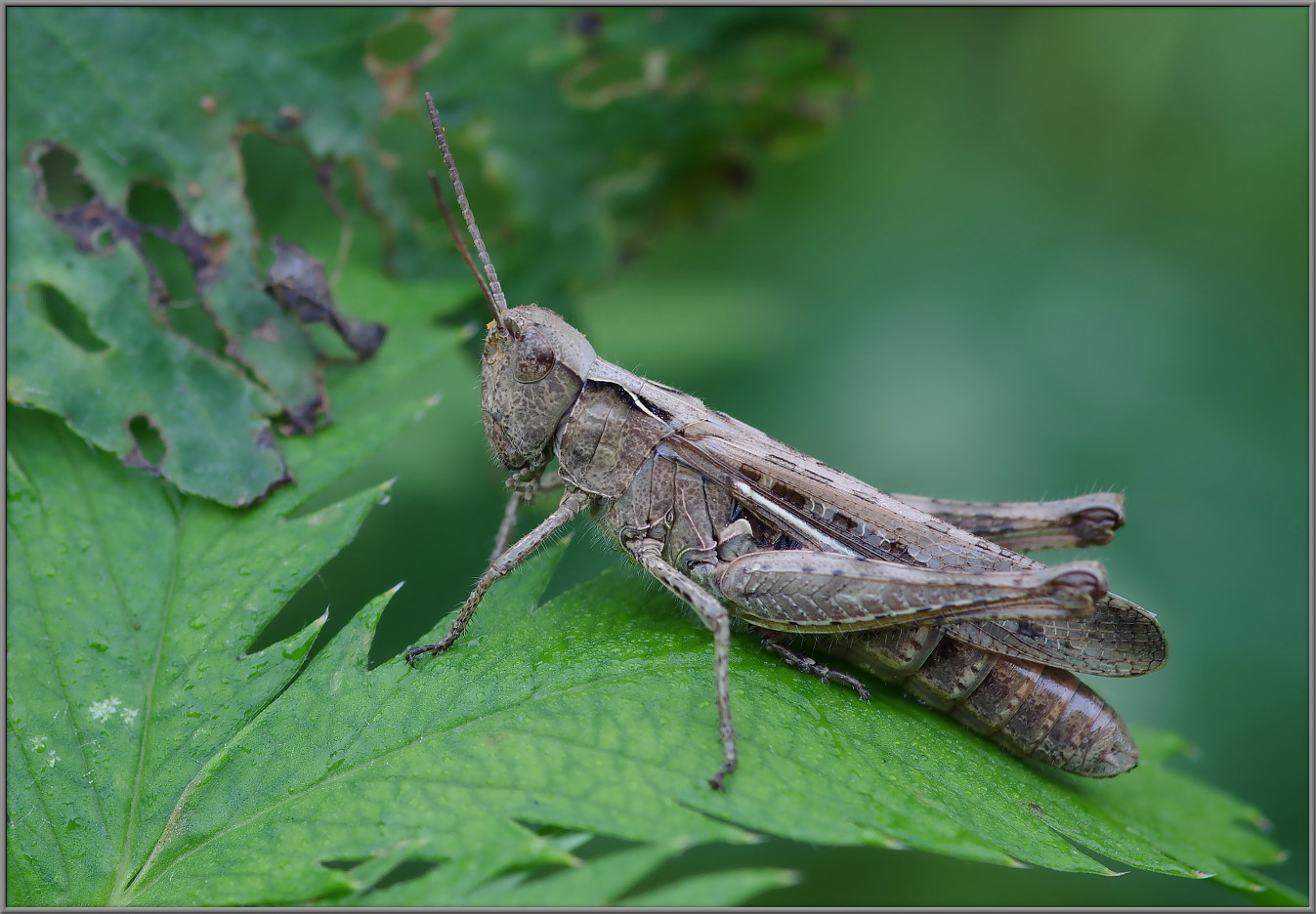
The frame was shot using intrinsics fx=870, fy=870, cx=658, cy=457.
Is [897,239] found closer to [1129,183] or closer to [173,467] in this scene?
[1129,183]

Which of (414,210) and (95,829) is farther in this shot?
(414,210)

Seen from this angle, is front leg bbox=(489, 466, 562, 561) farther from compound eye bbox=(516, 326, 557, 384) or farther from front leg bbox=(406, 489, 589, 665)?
compound eye bbox=(516, 326, 557, 384)

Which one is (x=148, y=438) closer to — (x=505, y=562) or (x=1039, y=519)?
(x=505, y=562)

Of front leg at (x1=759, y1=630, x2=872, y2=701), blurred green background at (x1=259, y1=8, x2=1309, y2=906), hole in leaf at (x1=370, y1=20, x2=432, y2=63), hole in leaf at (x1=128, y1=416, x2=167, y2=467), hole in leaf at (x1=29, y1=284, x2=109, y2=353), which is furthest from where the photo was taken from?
blurred green background at (x1=259, y1=8, x2=1309, y2=906)

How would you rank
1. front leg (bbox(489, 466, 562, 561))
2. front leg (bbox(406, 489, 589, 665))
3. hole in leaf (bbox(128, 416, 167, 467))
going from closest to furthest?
1. front leg (bbox(406, 489, 589, 665))
2. hole in leaf (bbox(128, 416, 167, 467))
3. front leg (bbox(489, 466, 562, 561))

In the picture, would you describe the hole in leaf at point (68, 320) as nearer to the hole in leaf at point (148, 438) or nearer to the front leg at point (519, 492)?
the hole in leaf at point (148, 438)

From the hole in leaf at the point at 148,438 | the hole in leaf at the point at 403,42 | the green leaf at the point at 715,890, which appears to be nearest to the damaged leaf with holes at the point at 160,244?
the hole in leaf at the point at 148,438

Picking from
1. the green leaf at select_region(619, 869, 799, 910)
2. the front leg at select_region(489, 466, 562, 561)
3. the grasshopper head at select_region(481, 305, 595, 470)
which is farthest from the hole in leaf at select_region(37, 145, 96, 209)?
the green leaf at select_region(619, 869, 799, 910)

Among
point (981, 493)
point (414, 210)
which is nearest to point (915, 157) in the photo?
point (981, 493)

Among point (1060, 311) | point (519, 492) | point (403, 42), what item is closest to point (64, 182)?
point (403, 42)
